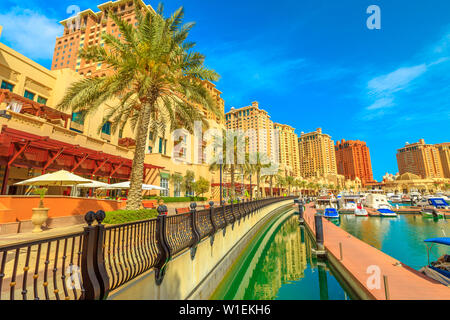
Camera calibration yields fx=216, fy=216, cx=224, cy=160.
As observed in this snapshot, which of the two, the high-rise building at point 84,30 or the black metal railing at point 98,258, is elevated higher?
the high-rise building at point 84,30

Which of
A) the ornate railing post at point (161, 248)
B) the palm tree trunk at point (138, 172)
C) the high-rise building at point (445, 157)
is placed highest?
the high-rise building at point (445, 157)

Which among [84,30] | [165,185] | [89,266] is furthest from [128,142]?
[84,30]

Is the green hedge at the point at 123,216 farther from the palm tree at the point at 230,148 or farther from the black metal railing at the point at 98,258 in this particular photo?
the palm tree at the point at 230,148

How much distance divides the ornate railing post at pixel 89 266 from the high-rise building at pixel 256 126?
135749 millimetres

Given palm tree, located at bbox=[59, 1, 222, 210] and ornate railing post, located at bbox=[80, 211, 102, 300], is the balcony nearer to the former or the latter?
palm tree, located at bbox=[59, 1, 222, 210]

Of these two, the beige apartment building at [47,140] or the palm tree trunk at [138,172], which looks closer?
the palm tree trunk at [138,172]

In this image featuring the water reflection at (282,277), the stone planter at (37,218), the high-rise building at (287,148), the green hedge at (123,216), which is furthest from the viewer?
the high-rise building at (287,148)

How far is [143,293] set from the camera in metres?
4.91

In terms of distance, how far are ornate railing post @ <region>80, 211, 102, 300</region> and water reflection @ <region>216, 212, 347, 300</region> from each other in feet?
24.6

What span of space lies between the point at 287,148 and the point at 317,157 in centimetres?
A: 4083

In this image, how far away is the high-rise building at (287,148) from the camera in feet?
520

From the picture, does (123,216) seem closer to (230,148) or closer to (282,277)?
(282,277)

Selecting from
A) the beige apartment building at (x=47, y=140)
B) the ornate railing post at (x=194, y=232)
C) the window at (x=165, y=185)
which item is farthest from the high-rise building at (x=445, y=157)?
the ornate railing post at (x=194, y=232)
